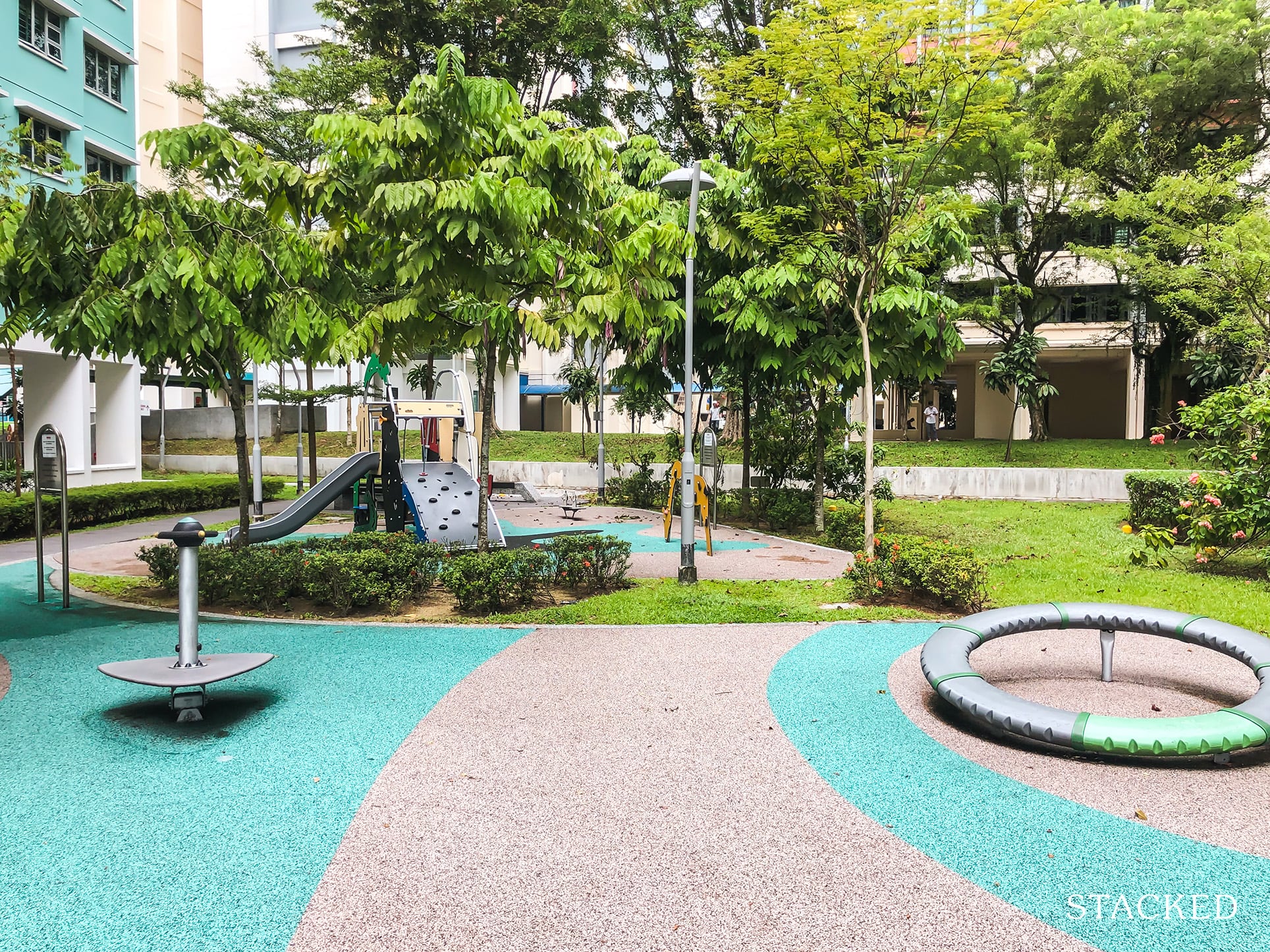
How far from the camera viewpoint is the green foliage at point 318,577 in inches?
353

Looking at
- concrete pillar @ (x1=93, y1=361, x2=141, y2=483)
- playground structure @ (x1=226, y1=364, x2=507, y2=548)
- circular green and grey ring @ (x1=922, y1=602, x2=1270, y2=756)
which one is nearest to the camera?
circular green and grey ring @ (x1=922, y1=602, x2=1270, y2=756)

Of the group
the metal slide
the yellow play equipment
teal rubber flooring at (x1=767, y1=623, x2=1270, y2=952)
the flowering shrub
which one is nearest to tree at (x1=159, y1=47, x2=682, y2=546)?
the yellow play equipment

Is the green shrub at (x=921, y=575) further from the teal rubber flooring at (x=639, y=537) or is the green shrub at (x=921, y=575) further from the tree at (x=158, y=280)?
the tree at (x=158, y=280)

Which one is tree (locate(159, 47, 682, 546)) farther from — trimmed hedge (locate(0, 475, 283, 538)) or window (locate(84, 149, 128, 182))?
window (locate(84, 149, 128, 182))

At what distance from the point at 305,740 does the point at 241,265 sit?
356cm

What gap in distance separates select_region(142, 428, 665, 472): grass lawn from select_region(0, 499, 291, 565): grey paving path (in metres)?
9.28

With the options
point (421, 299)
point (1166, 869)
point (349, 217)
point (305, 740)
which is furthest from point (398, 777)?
point (349, 217)

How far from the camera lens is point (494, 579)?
8.91 metres

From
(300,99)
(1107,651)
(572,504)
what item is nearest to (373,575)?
(1107,651)

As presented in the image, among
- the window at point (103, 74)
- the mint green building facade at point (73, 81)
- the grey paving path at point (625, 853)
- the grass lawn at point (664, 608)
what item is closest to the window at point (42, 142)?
the mint green building facade at point (73, 81)

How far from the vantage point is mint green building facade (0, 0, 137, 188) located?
23297 mm

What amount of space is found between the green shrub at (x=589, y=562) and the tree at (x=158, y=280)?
346 cm

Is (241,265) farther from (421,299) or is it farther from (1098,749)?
(1098,749)

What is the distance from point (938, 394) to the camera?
48219 millimetres
